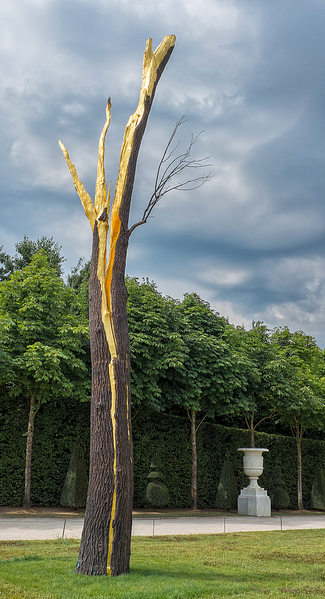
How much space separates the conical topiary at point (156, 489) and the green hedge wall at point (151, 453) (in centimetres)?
37

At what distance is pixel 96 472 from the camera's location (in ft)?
20.6

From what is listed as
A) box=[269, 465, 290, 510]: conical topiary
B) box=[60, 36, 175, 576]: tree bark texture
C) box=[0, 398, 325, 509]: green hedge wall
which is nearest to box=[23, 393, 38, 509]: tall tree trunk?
box=[0, 398, 325, 509]: green hedge wall

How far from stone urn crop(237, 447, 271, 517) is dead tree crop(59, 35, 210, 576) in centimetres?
1213

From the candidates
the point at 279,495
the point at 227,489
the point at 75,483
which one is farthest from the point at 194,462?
the point at 279,495

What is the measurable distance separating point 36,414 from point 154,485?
4.27m

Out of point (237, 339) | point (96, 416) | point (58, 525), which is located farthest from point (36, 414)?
point (96, 416)

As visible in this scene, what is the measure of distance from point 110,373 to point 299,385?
51.4 ft

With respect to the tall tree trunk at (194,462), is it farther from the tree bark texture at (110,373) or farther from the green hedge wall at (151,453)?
the tree bark texture at (110,373)

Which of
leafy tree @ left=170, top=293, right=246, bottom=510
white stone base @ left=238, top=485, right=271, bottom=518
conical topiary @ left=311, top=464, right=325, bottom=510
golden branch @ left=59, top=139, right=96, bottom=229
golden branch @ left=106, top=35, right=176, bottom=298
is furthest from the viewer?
conical topiary @ left=311, top=464, right=325, bottom=510

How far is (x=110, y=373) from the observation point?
6.59 meters

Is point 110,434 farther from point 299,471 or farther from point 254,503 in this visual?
point 299,471

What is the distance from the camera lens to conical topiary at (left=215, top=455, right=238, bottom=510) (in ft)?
61.5

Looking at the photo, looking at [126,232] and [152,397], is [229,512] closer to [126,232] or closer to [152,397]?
[152,397]

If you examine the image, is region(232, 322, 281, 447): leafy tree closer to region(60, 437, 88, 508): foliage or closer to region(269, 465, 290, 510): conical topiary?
region(269, 465, 290, 510): conical topiary
